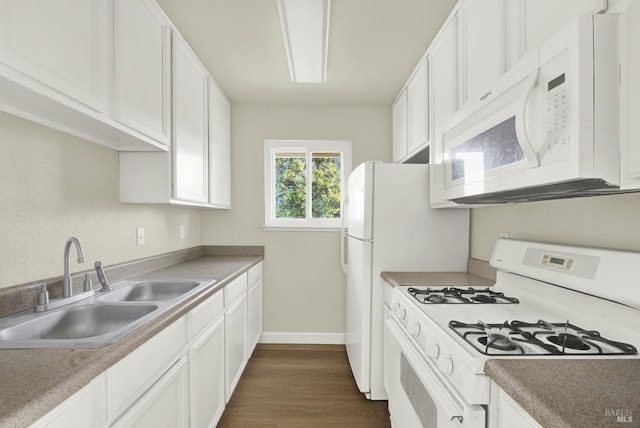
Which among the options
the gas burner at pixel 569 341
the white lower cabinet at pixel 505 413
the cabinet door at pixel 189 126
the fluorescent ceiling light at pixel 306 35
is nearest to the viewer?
the white lower cabinet at pixel 505 413

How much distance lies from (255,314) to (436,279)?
1699 mm

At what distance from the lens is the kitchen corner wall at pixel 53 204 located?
1.25 meters

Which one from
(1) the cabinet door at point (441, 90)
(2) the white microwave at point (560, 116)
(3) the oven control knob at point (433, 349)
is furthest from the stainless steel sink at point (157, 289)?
(2) the white microwave at point (560, 116)

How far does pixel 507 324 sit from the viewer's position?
1.12 m

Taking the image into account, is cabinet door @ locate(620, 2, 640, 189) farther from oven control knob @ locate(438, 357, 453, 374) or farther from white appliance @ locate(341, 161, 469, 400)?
white appliance @ locate(341, 161, 469, 400)

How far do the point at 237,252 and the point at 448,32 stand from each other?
8.31ft

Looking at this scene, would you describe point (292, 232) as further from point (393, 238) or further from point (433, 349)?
point (433, 349)

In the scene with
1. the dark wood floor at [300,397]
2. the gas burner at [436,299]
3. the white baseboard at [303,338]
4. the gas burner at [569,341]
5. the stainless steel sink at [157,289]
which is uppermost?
the gas burner at [569,341]

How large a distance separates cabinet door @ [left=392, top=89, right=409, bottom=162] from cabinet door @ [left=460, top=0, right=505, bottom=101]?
3.60 feet

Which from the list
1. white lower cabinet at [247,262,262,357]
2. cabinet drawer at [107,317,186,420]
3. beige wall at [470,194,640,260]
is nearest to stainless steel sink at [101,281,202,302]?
cabinet drawer at [107,317,186,420]

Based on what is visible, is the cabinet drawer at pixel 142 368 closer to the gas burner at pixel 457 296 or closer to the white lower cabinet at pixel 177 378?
Answer: the white lower cabinet at pixel 177 378

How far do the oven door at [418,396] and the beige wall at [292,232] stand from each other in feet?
4.93

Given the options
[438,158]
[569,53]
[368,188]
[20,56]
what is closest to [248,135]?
[368,188]

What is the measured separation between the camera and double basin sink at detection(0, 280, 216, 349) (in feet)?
3.09
